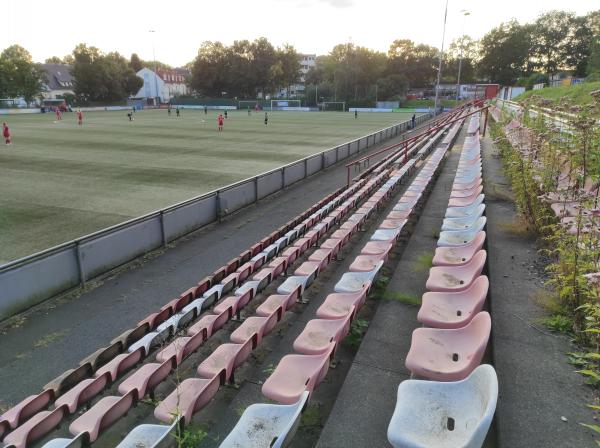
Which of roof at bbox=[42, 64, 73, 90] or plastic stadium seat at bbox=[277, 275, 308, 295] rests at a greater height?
roof at bbox=[42, 64, 73, 90]

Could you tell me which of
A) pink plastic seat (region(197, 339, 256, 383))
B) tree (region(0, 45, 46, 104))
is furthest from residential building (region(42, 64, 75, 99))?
pink plastic seat (region(197, 339, 256, 383))

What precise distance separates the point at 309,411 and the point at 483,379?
179 centimetres

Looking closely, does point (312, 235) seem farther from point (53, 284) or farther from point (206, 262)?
point (53, 284)

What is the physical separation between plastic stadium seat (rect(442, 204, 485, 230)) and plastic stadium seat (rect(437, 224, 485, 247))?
279 mm

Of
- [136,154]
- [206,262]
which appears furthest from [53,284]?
[136,154]

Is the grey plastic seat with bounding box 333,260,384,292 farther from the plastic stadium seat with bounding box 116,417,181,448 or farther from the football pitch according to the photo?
the football pitch

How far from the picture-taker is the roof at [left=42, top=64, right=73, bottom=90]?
98.4 metres

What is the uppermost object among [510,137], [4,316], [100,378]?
[510,137]

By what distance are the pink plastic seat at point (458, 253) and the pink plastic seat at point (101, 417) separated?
158 inches

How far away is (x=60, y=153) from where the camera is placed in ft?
75.7

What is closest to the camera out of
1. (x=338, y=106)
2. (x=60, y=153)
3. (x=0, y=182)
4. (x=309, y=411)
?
(x=309, y=411)

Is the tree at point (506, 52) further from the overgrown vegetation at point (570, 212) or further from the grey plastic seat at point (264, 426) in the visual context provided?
the grey plastic seat at point (264, 426)

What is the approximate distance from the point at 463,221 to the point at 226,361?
15.4ft

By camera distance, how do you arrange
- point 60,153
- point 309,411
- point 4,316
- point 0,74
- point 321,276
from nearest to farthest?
point 309,411 → point 4,316 → point 321,276 → point 60,153 → point 0,74
